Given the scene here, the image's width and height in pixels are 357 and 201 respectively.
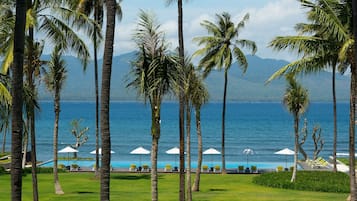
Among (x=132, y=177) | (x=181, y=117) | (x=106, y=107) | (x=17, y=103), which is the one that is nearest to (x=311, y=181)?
(x=132, y=177)

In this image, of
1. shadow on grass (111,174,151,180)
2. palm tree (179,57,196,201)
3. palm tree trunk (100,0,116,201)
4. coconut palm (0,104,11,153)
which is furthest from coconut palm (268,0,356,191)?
shadow on grass (111,174,151,180)

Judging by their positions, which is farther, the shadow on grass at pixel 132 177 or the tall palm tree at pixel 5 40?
the shadow on grass at pixel 132 177

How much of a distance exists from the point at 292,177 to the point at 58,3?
20562mm

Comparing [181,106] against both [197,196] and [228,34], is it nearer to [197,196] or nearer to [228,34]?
[197,196]

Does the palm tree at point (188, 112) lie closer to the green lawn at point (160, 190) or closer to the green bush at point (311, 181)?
the green lawn at point (160, 190)

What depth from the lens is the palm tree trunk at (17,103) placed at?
12062 millimetres

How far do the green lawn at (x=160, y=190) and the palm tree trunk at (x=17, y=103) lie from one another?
56.4 feet

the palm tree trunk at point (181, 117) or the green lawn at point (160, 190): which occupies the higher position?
the palm tree trunk at point (181, 117)

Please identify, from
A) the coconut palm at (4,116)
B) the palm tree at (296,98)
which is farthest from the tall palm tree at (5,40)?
the palm tree at (296,98)

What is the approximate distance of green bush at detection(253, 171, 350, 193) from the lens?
115 feet

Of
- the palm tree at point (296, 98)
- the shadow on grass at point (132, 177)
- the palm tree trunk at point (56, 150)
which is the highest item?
the palm tree at point (296, 98)

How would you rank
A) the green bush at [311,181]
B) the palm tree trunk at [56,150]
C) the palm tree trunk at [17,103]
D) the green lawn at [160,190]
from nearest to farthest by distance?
the palm tree trunk at [17,103]
the green lawn at [160,190]
the palm tree trunk at [56,150]
the green bush at [311,181]

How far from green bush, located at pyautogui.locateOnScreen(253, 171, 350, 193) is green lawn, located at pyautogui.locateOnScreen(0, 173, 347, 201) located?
34.8 inches

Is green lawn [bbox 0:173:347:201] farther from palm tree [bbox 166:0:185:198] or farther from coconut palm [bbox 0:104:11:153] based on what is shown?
coconut palm [bbox 0:104:11:153]
